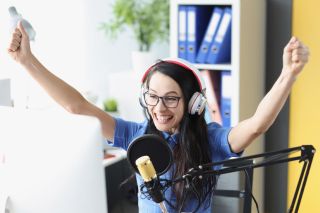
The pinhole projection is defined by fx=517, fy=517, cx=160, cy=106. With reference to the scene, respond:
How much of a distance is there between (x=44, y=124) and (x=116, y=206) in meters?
2.16

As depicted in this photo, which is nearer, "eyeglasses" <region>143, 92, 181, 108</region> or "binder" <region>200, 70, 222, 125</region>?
"eyeglasses" <region>143, 92, 181, 108</region>

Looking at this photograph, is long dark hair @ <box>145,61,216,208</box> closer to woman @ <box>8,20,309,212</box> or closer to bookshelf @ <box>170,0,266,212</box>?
woman @ <box>8,20,309,212</box>

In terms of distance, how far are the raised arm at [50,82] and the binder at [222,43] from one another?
1.16 metres

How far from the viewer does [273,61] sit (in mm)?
2734

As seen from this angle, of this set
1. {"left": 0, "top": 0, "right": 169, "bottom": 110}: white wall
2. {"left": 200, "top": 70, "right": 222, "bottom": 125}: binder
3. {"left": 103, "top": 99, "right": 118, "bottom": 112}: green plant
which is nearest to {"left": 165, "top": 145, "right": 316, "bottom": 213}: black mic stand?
{"left": 200, "top": 70, "right": 222, "bottom": 125}: binder

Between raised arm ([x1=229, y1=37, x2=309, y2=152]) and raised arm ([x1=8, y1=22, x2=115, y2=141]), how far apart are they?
41 centimetres

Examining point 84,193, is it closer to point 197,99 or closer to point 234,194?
point 197,99

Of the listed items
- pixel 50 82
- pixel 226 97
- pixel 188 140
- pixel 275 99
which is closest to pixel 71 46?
pixel 226 97

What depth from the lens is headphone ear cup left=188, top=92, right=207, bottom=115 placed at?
1.51 meters

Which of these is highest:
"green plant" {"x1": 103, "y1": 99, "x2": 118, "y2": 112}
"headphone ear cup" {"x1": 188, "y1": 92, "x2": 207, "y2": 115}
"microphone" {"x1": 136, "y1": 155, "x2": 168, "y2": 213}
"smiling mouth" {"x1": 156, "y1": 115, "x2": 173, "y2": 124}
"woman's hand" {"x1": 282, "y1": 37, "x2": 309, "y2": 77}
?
"woman's hand" {"x1": 282, "y1": 37, "x2": 309, "y2": 77}

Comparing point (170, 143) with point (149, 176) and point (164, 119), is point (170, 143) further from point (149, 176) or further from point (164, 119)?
point (149, 176)

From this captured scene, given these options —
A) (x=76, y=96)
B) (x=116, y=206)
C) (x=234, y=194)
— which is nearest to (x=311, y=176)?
(x=234, y=194)

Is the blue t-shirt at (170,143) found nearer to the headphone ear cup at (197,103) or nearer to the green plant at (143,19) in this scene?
the headphone ear cup at (197,103)

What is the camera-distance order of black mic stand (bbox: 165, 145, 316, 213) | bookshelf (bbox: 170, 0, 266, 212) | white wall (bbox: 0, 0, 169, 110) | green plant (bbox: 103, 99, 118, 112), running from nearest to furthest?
black mic stand (bbox: 165, 145, 316, 213) < bookshelf (bbox: 170, 0, 266, 212) < white wall (bbox: 0, 0, 169, 110) < green plant (bbox: 103, 99, 118, 112)
